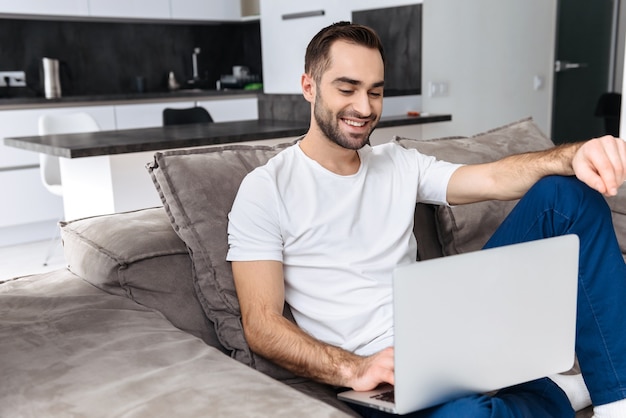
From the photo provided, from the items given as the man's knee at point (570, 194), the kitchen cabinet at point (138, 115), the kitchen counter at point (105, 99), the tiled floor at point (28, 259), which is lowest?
the tiled floor at point (28, 259)

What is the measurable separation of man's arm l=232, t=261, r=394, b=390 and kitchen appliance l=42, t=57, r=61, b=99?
4264 mm

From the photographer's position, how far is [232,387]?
1048 mm

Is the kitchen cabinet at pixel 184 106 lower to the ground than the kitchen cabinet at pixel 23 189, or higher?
higher

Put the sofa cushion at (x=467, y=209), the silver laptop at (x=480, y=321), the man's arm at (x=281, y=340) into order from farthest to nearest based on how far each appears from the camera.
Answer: the sofa cushion at (x=467, y=209) → the man's arm at (x=281, y=340) → the silver laptop at (x=480, y=321)

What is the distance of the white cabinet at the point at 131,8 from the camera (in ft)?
17.1

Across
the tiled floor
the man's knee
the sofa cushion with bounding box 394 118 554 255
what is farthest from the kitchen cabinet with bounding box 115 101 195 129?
the man's knee

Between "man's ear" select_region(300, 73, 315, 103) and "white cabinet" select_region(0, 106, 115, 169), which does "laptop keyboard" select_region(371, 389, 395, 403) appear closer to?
"man's ear" select_region(300, 73, 315, 103)

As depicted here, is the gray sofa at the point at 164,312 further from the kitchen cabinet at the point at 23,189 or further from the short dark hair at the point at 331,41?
the kitchen cabinet at the point at 23,189

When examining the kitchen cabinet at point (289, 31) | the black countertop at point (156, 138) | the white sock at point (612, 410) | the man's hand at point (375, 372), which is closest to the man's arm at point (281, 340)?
the man's hand at point (375, 372)

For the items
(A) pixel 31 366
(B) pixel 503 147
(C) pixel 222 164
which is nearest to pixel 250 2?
(B) pixel 503 147

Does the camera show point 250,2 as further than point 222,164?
Yes

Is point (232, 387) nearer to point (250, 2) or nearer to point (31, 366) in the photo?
point (31, 366)

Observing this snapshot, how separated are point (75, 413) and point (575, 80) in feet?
16.5

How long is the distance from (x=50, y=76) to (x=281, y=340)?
4.42 m
